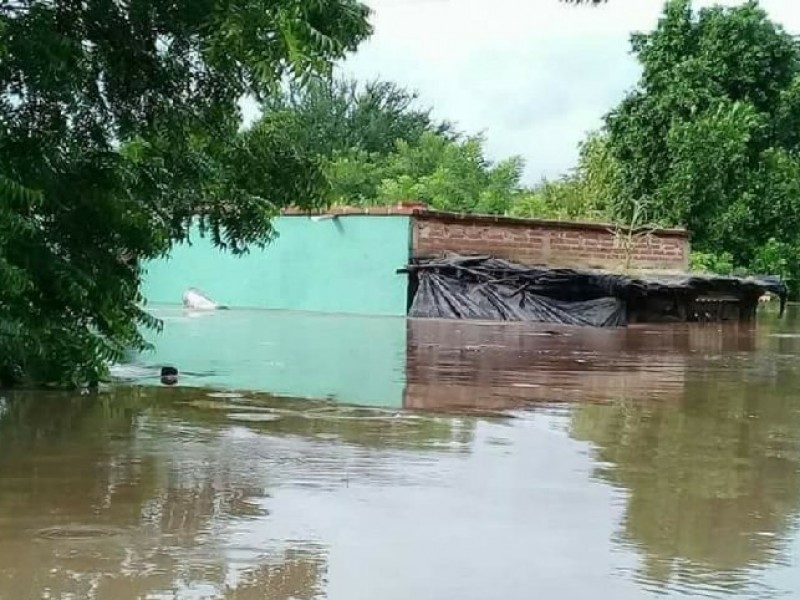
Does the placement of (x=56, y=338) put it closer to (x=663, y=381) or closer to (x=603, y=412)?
(x=603, y=412)

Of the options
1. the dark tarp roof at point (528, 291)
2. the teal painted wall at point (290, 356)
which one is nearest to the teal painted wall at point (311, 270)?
the dark tarp roof at point (528, 291)

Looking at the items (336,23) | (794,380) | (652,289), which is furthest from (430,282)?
(336,23)

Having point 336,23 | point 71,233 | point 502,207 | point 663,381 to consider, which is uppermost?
point 502,207

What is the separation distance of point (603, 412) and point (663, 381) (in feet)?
9.17

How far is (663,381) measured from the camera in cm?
1114

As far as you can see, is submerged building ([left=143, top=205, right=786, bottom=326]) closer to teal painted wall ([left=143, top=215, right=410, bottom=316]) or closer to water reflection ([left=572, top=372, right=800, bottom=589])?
teal painted wall ([left=143, top=215, right=410, bottom=316])

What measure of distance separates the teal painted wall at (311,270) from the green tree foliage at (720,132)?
12867 mm

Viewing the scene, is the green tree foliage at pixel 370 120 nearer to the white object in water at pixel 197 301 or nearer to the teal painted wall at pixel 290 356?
the white object in water at pixel 197 301

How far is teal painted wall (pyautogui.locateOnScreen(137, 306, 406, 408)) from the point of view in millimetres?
9898

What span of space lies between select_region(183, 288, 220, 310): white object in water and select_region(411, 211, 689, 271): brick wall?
5.70 metres

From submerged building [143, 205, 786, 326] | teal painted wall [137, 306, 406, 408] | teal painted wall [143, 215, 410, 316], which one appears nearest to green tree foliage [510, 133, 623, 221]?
submerged building [143, 205, 786, 326]

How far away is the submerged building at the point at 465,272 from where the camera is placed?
916 inches

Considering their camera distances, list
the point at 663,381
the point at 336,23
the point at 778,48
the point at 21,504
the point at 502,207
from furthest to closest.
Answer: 1. the point at 502,207
2. the point at 778,48
3. the point at 663,381
4. the point at 336,23
5. the point at 21,504

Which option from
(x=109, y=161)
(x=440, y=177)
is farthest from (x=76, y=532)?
(x=440, y=177)
